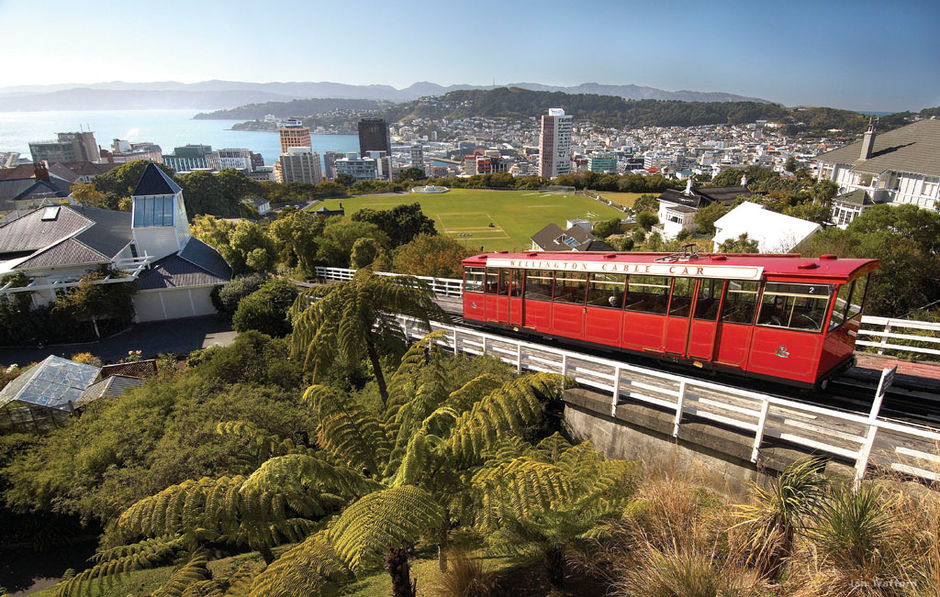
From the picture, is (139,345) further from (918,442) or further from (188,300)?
(918,442)

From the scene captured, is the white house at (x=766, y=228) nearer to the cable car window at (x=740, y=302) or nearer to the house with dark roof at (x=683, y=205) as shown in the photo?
the house with dark roof at (x=683, y=205)

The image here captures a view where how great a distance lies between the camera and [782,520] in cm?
534

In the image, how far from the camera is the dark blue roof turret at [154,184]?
31.4 metres

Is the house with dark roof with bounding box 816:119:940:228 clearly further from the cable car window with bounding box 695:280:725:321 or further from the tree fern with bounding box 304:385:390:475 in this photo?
the tree fern with bounding box 304:385:390:475

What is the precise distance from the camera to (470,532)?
22.3 feet

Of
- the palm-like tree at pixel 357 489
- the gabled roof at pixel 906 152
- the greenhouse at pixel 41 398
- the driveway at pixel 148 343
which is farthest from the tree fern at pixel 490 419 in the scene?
the gabled roof at pixel 906 152

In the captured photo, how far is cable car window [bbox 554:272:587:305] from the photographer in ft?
39.9

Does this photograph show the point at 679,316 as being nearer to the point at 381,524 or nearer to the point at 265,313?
the point at 381,524

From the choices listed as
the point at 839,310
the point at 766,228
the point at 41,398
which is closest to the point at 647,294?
the point at 839,310

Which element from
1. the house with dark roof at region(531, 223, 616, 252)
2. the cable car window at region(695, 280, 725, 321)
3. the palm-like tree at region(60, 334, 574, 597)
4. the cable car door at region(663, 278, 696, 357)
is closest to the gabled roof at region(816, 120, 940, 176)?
the house with dark roof at region(531, 223, 616, 252)

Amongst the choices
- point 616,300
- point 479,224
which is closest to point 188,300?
point 616,300

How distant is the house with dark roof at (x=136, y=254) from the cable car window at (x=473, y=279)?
21308mm

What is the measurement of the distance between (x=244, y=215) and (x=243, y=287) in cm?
6826

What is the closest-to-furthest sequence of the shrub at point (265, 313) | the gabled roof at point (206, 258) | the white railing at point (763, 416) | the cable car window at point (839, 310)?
the white railing at point (763, 416), the cable car window at point (839, 310), the shrub at point (265, 313), the gabled roof at point (206, 258)
